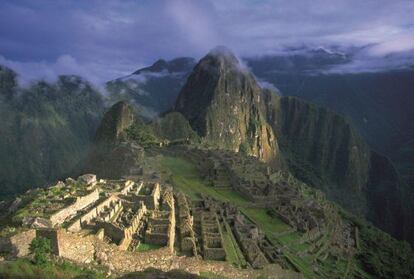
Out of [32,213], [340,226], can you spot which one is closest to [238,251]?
[32,213]

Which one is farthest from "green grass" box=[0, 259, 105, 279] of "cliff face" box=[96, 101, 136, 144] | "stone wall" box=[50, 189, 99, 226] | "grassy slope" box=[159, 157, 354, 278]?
"cliff face" box=[96, 101, 136, 144]

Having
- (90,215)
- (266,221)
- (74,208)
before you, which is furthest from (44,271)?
(266,221)

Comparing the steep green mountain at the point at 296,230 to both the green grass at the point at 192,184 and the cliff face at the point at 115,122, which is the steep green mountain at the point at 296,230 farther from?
the cliff face at the point at 115,122

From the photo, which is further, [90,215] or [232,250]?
[232,250]

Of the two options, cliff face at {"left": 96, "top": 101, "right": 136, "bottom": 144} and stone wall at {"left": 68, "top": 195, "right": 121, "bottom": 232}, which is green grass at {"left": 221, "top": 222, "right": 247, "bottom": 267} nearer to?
stone wall at {"left": 68, "top": 195, "right": 121, "bottom": 232}

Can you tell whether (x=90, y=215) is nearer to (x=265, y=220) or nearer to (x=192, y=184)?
(x=265, y=220)

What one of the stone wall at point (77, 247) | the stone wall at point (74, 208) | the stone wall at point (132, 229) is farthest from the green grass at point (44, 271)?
the stone wall at point (74, 208)
